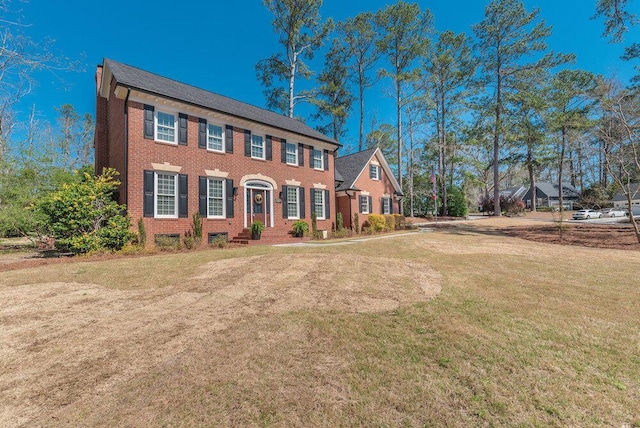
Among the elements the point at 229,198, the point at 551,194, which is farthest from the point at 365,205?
the point at 551,194

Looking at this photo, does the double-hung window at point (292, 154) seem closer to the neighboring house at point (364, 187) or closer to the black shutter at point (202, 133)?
the neighboring house at point (364, 187)

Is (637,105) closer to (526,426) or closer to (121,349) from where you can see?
(526,426)

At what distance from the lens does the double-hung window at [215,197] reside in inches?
520

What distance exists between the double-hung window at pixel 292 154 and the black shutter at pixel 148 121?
289 inches

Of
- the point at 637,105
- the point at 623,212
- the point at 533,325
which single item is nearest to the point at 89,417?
the point at 533,325

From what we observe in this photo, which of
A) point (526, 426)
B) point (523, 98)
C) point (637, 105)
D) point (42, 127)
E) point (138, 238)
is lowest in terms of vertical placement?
point (526, 426)

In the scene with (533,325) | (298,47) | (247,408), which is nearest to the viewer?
(247,408)

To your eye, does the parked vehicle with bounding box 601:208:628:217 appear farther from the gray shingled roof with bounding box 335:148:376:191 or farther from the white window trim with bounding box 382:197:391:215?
the gray shingled roof with bounding box 335:148:376:191

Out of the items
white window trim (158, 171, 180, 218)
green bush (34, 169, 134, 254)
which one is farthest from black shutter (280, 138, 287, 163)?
green bush (34, 169, 134, 254)

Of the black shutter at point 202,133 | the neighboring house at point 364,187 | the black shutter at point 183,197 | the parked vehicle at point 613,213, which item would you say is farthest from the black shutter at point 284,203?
the parked vehicle at point 613,213

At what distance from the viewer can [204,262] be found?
800cm

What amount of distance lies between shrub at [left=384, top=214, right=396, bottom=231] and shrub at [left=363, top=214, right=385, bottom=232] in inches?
17.5

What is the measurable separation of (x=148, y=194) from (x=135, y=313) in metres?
8.31

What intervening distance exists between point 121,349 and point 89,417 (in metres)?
1.20
